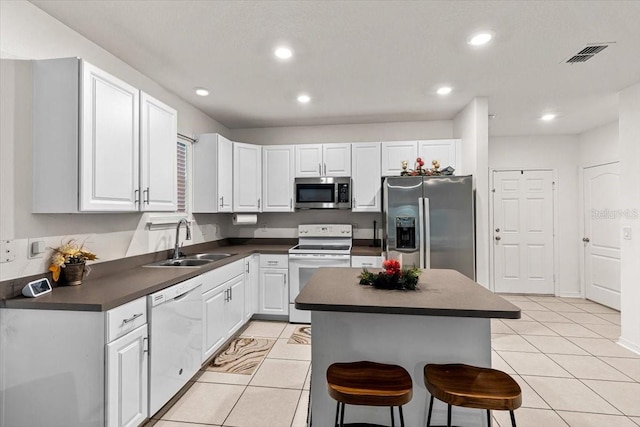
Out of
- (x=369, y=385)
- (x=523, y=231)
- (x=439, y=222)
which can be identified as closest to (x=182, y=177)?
(x=439, y=222)

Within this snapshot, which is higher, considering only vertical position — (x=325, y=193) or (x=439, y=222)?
(x=325, y=193)

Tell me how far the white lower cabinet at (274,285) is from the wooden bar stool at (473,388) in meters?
2.58

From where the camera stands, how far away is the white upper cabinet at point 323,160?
13.9ft

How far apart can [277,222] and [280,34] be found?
9.36 feet

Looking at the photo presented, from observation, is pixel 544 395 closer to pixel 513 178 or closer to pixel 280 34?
pixel 280 34

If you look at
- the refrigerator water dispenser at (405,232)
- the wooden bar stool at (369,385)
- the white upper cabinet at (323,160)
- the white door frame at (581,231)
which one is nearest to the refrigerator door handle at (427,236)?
the refrigerator water dispenser at (405,232)

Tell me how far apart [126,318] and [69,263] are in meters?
0.60

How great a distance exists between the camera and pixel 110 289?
6.31ft

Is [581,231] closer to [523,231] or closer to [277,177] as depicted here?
[523,231]

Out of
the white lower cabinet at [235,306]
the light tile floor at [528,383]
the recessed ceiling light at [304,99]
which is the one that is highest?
the recessed ceiling light at [304,99]

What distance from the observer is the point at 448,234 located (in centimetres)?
345

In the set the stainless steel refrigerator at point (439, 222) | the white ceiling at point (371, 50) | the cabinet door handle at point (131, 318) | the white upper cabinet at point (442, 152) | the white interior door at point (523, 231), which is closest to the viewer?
the cabinet door handle at point (131, 318)

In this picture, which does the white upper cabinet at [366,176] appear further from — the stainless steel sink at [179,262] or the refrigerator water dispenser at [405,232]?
the stainless steel sink at [179,262]

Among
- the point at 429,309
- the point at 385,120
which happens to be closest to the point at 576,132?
the point at 385,120
